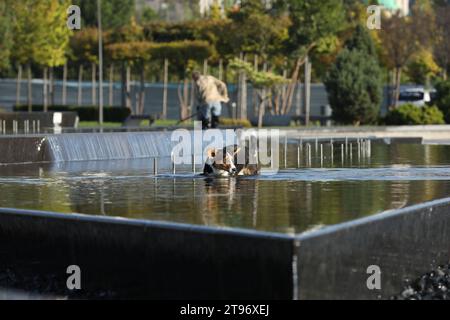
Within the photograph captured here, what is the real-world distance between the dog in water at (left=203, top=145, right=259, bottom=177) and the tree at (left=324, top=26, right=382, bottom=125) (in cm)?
2868

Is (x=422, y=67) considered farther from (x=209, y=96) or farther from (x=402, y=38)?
(x=209, y=96)

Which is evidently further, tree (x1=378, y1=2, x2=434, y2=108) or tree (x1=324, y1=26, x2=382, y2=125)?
tree (x1=378, y1=2, x2=434, y2=108)

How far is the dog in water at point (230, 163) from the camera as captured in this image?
572 inches

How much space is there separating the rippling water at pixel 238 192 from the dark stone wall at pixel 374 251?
0.36m

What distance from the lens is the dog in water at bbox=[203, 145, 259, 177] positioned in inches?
572

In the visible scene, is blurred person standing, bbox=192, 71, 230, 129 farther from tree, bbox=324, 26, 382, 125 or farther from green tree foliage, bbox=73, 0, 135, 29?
green tree foliage, bbox=73, 0, 135, 29

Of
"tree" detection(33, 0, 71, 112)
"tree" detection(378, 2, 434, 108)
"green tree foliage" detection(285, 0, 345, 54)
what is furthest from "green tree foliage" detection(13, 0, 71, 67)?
"tree" detection(378, 2, 434, 108)

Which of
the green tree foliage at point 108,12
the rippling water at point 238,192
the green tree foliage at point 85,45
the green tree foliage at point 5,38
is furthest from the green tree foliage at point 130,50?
the rippling water at point 238,192

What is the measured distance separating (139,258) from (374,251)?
206 centimetres

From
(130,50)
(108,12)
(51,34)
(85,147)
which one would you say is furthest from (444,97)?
(108,12)

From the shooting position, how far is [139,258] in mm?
8953

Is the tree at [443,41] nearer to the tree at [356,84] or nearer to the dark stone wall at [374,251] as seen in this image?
the tree at [356,84]

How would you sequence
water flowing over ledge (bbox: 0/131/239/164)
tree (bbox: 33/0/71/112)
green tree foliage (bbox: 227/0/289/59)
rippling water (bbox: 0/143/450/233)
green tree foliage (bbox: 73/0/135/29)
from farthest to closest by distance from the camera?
green tree foliage (bbox: 73/0/135/29) → tree (bbox: 33/0/71/112) → green tree foliage (bbox: 227/0/289/59) → water flowing over ledge (bbox: 0/131/239/164) → rippling water (bbox: 0/143/450/233)
